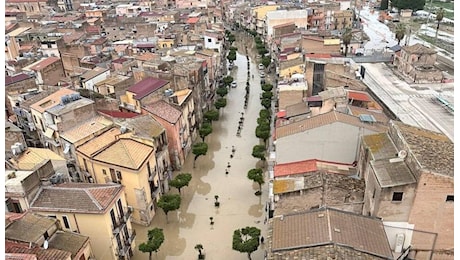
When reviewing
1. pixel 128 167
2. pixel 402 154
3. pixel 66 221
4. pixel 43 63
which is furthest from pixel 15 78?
pixel 402 154

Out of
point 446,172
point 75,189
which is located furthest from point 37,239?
point 446,172

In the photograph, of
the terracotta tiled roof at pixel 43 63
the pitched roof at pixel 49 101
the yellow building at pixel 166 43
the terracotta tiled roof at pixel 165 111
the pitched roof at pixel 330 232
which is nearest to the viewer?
the pitched roof at pixel 330 232

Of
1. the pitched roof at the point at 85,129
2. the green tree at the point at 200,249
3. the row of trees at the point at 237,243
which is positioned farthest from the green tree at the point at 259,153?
the pitched roof at the point at 85,129

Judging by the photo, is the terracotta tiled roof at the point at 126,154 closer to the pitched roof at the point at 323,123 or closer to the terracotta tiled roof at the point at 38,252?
the terracotta tiled roof at the point at 38,252

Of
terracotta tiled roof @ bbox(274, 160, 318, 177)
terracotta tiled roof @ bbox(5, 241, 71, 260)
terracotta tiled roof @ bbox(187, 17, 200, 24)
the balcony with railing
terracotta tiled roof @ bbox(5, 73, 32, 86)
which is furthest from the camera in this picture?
terracotta tiled roof @ bbox(187, 17, 200, 24)

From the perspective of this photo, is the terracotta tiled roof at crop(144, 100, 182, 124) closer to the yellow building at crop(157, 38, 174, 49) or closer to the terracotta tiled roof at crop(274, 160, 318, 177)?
the terracotta tiled roof at crop(274, 160, 318, 177)

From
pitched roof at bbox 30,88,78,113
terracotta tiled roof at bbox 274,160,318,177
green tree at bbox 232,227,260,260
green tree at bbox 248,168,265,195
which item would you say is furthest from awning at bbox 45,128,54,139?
terracotta tiled roof at bbox 274,160,318,177
